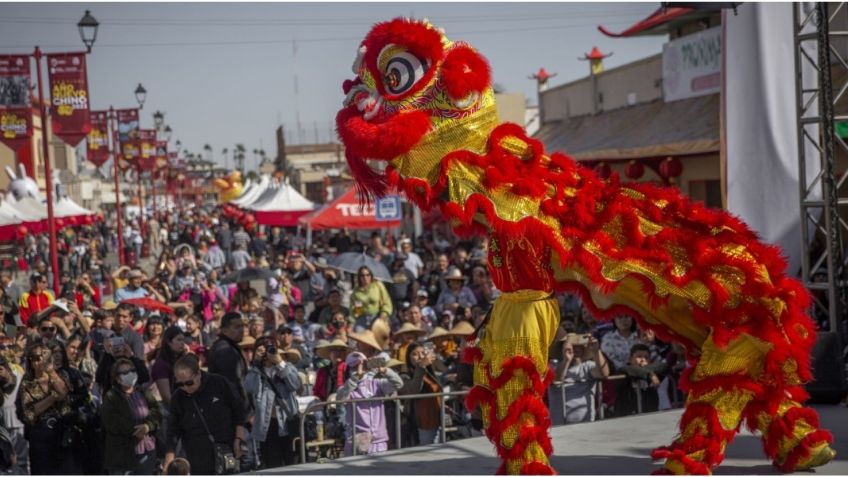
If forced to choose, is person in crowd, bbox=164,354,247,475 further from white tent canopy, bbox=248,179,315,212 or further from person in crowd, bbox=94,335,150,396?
white tent canopy, bbox=248,179,315,212

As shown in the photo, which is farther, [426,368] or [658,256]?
[426,368]

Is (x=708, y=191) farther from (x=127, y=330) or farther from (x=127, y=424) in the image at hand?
(x=127, y=424)

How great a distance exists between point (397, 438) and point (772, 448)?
332 cm

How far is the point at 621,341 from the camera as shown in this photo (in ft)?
34.3

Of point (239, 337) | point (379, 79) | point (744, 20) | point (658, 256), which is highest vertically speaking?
point (744, 20)

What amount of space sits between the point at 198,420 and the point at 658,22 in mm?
14932

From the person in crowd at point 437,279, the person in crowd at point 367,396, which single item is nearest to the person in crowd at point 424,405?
the person in crowd at point 367,396

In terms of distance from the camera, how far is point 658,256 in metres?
6.49

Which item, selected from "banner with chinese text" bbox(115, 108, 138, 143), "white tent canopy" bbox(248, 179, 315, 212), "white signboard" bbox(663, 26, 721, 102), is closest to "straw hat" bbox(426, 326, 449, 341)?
"white signboard" bbox(663, 26, 721, 102)

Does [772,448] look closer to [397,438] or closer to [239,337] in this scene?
[397,438]

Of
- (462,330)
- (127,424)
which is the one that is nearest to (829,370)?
(462,330)

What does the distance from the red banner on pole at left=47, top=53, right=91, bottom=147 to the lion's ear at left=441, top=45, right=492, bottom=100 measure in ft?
43.6

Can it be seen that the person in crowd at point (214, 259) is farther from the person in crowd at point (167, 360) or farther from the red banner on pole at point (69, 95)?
the person in crowd at point (167, 360)

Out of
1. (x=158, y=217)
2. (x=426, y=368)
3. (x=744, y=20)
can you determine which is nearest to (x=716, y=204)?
(x=744, y=20)
